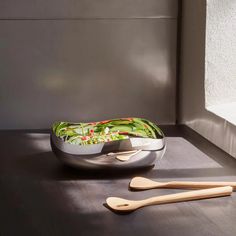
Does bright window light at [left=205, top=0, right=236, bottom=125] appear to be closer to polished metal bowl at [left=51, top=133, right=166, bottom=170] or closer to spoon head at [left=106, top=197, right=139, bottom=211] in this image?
polished metal bowl at [left=51, top=133, right=166, bottom=170]

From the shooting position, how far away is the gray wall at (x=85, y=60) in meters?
1.71

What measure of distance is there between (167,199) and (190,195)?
0.04 meters

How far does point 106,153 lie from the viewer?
120cm

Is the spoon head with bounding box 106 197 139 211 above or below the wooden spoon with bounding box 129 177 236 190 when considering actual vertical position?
above

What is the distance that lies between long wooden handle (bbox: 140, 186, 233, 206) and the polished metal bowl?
6.5 inches

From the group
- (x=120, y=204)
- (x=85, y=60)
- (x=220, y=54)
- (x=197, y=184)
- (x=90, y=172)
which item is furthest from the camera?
(x=85, y=60)

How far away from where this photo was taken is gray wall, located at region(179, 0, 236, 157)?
4.95ft

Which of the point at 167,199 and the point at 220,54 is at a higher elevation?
the point at 220,54

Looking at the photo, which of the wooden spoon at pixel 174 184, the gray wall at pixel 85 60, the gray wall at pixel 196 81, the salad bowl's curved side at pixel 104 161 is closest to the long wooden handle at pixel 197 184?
the wooden spoon at pixel 174 184

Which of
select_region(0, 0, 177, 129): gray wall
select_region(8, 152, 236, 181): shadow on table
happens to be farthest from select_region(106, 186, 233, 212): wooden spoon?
select_region(0, 0, 177, 129): gray wall

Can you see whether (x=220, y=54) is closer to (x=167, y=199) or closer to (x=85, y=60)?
(x=85, y=60)

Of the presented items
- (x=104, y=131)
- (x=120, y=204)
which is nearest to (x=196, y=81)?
(x=104, y=131)

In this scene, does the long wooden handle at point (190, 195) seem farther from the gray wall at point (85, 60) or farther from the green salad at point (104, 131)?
the gray wall at point (85, 60)

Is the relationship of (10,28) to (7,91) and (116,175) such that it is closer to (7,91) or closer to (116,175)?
(7,91)
